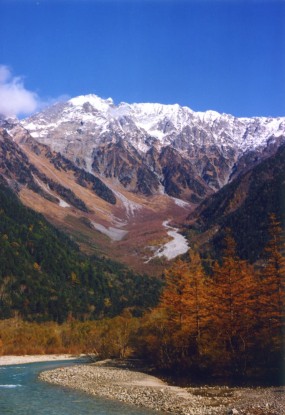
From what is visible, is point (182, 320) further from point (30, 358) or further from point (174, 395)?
point (30, 358)

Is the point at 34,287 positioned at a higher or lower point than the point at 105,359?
higher

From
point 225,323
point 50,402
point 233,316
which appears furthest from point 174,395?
point 233,316

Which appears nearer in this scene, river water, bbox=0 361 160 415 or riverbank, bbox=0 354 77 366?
river water, bbox=0 361 160 415

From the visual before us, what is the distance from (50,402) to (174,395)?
1265 centimetres

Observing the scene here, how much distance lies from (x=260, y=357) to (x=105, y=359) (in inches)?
1935

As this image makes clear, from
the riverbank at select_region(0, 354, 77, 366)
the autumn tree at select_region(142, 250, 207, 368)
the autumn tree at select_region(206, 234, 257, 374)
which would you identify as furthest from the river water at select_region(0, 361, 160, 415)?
the riverbank at select_region(0, 354, 77, 366)

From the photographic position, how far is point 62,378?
6938 centimetres

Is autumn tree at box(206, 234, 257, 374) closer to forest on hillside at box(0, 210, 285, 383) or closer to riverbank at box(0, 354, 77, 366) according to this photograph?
forest on hillside at box(0, 210, 285, 383)

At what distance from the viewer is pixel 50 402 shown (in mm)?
49219

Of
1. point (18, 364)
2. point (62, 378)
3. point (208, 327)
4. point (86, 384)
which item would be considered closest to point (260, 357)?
point (208, 327)

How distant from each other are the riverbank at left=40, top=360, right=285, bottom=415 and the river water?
2070 mm

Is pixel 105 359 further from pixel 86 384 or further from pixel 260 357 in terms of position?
pixel 260 357

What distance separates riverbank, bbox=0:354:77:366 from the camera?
104375 millimetres

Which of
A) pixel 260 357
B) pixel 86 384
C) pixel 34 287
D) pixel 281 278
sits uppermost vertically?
pixel 34 287
